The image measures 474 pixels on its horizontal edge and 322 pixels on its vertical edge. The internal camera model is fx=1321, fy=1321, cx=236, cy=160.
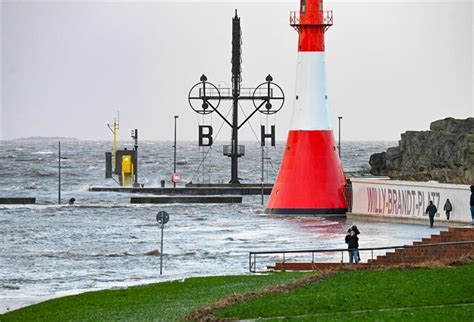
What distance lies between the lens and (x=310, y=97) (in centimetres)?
4766

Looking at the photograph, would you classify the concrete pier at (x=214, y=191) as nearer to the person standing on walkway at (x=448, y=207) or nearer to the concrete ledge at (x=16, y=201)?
the concrete ledge at (x=16, y=201)

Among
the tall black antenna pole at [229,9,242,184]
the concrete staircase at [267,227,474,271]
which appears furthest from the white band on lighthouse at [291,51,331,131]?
the tall black antenna pole at [229,9,242,184]

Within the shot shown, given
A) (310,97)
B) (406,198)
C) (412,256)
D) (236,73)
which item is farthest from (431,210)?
(236,73)

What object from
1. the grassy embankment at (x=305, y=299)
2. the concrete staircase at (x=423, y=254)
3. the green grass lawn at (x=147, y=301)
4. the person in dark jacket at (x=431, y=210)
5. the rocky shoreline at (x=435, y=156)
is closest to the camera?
the grassy embankment at (x=305, y=299)

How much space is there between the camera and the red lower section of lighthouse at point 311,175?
48.1 metres

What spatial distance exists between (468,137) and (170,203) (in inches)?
832

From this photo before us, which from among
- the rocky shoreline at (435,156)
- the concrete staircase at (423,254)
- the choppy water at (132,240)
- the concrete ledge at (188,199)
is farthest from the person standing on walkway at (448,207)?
the concrete ledge at (188,199)

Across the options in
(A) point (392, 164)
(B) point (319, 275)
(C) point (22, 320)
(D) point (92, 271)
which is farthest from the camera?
(A) point (392, 164)

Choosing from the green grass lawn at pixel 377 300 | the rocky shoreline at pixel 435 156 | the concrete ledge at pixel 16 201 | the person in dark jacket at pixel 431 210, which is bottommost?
the concrete ledge at pixel 16 201

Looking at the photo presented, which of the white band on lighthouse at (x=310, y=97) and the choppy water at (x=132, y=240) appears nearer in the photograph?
the choppy water at (x=132, y=240)

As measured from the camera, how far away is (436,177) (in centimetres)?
7619

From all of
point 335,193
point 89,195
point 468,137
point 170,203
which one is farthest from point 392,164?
point 335,193

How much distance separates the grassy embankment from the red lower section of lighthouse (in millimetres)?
19721

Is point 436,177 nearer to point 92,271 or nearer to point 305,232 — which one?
point 305,232
